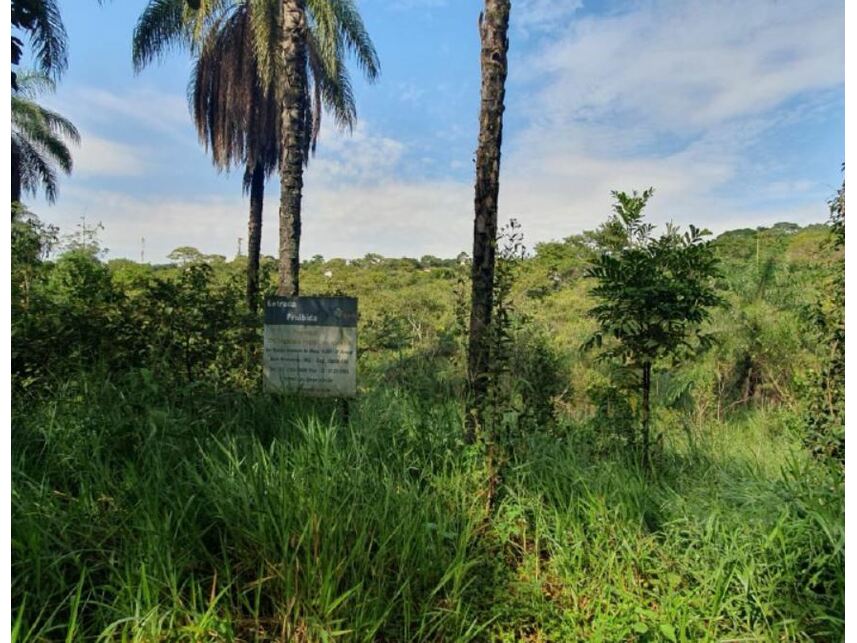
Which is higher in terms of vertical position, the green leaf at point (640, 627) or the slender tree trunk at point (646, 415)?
the slender tree trunk at point (646, 415)

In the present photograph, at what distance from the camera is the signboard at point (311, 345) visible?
3.86m

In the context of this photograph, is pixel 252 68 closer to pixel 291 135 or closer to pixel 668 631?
pixel 291 135

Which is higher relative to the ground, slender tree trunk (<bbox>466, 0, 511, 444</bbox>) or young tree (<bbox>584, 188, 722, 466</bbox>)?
slender tree trunk (<bbox>466, 0, 511, 444</bbox>)

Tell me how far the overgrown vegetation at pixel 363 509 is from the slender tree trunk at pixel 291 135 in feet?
6.65

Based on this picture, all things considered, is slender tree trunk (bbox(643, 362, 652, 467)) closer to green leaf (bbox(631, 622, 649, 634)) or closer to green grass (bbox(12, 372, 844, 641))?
green grass (bbox(12, 372, 844, 641))

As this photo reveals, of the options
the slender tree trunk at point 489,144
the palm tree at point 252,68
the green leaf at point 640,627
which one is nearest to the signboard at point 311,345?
the slender tree trunk at point 489,144

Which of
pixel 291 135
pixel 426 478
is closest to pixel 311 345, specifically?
pixel 426 478

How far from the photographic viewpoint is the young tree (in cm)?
334

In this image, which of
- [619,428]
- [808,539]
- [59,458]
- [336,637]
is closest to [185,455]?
[59,458]

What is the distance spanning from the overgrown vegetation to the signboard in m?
0.21

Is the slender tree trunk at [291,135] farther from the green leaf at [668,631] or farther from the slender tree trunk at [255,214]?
Answer: the slender tree trunk at [255,214]

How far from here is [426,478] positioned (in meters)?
2.89

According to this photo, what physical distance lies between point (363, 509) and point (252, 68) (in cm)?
1295

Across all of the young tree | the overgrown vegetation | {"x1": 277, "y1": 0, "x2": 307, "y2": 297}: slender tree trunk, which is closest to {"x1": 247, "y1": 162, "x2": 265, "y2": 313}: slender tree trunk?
{"x1": 277, "y1": 0, "x2": 307, "y2": 297}: slender tree trunk
